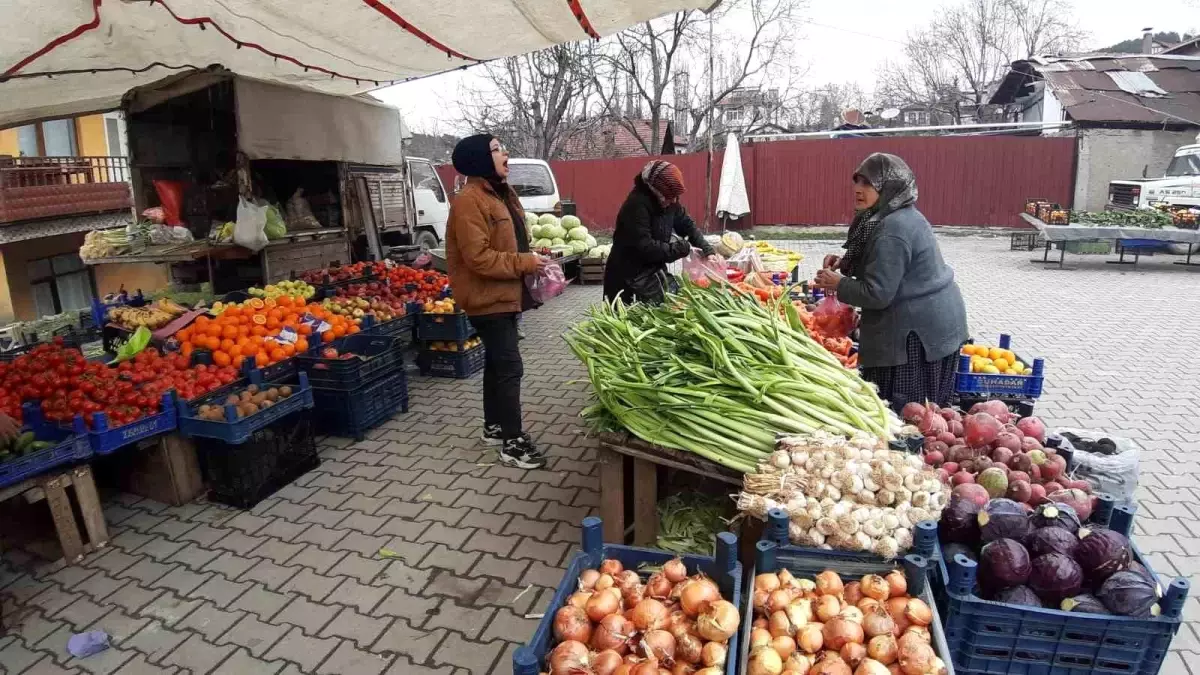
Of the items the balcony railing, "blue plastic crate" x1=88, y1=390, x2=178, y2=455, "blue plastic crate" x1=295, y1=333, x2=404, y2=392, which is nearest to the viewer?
"blue plastic crate" x1=88, y1=390, x2=178, y2=455

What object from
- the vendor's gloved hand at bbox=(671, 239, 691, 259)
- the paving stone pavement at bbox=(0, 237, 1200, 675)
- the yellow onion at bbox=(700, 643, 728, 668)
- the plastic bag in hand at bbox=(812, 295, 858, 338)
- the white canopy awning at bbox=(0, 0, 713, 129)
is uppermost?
the white canopy awning at bbox=(0, 0, 713, 129)

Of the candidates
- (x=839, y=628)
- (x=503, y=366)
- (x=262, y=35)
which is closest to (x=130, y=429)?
(x=503, y=366)

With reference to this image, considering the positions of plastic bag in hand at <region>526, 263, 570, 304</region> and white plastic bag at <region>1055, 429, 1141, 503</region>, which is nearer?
white plastic bag at <region>1055, 429, 1141, 503</region>

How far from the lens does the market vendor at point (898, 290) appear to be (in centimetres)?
329

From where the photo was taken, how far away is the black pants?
420cm

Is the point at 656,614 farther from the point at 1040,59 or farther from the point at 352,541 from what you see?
the point at 1040,59

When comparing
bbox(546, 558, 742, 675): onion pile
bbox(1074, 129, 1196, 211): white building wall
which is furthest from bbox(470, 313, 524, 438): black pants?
bbox(1074, 129, 1196, 211): white building wall

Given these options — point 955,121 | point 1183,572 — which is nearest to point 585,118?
point 955,121

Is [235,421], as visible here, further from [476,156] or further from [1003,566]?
[1003,566]

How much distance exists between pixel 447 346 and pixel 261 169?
377cm

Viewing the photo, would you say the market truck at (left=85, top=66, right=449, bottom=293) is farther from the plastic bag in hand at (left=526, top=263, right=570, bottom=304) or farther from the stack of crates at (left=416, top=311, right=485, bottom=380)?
the plastic bag in hand at (left=526, top=263, right=570, bottom=304)

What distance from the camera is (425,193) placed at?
12.6 m

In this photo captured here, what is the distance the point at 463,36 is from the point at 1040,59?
23890mm

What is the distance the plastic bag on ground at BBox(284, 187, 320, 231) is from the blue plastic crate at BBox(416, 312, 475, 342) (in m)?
2.34
